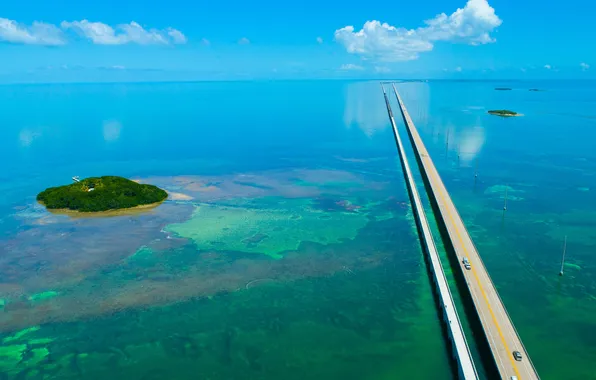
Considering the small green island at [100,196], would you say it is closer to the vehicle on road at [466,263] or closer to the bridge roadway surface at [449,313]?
the bridge roadway surface at [449,313]

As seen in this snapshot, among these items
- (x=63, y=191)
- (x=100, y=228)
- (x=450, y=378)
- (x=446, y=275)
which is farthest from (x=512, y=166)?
(x=63, y=191)

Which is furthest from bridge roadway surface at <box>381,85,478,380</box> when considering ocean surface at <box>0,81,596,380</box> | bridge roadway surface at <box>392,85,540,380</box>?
bridge roadway surface at <box>392,85,540,380</box>

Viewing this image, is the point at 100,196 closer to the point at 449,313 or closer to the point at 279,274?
the point at 279,274

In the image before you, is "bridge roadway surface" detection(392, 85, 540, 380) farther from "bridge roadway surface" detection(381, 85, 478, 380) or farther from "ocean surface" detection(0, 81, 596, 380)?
"ocean surface" detection(0, 81, 596, 380)

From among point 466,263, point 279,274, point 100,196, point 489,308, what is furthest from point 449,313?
point 100,196

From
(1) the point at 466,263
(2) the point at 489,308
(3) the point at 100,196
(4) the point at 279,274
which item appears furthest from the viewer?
(3) the point at 100,196
